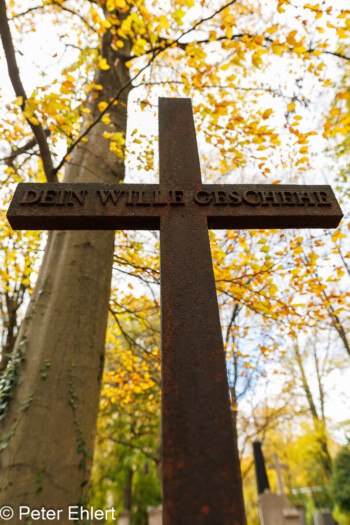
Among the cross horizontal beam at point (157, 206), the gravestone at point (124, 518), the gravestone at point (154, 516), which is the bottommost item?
the gravestone at point (124, 518)

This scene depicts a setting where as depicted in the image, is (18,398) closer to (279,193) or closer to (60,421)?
(60,421)

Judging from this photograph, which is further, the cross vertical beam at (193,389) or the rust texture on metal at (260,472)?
the rust texture on metal at (260,472)

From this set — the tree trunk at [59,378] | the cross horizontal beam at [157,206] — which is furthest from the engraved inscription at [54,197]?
the tree trunk at [59,378]

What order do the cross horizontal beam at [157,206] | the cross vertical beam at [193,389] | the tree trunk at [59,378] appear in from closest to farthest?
1. the cross vertical beam at [193,389]
2. the cross horizontal beam at [157,206]
3. the tree trunk at [59,378]

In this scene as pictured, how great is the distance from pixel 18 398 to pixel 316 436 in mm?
19852

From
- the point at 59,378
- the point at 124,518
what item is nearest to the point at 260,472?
the point at 124,518

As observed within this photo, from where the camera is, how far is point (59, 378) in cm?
268

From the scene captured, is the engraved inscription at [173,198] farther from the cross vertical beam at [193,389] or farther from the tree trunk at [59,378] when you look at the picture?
the tree trunk at [59,378]

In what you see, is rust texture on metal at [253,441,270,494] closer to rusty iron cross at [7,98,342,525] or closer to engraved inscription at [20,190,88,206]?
rusty iron cross at [7,98,342,525]

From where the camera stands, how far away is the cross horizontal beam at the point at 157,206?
1830 mm

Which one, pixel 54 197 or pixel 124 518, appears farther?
pixel 124 518

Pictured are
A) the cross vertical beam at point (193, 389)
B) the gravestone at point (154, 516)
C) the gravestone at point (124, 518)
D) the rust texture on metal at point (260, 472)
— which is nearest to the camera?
the cross vertical beam at point (193, 389)

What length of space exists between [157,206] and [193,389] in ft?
3.44

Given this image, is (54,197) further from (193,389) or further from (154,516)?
(154,516)
